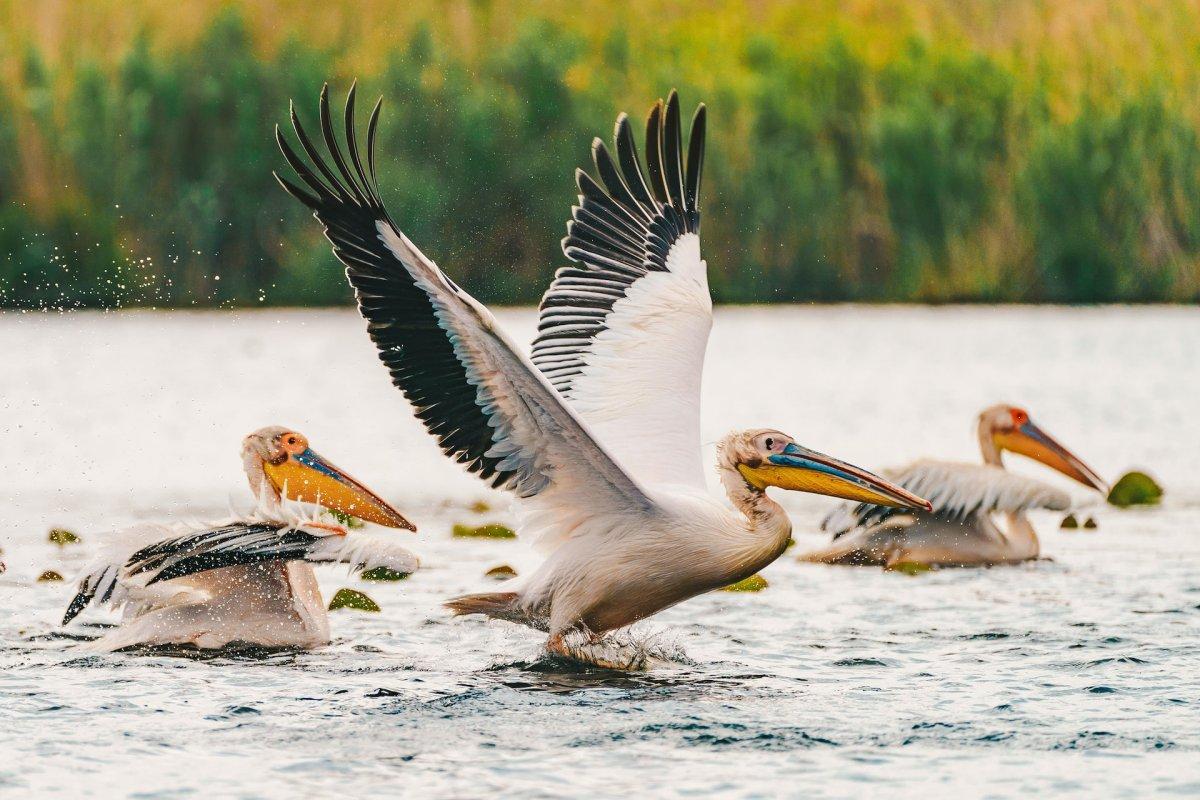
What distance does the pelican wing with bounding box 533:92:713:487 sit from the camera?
674 cm

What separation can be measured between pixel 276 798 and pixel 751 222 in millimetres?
19558

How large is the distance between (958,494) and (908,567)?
1.30 ft

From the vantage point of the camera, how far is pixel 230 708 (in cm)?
536

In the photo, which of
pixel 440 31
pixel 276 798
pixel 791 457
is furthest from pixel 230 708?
pixel 440 31

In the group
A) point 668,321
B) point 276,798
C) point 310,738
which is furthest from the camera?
point 668,321

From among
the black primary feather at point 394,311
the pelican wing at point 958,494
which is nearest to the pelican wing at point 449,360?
the black primary feather at point 394,311

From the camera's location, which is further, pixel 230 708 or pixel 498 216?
pixel 498 216

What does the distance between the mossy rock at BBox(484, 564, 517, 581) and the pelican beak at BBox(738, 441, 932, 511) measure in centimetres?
178

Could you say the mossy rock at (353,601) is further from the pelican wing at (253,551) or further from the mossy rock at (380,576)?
the pelican wing at (253,551)

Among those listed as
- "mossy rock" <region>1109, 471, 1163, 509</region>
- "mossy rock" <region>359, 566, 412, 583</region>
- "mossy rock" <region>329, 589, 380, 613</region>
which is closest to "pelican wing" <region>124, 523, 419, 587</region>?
"mossy rock" <region>329, 589, 380, 613</region>

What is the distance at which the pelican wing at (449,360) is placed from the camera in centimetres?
544

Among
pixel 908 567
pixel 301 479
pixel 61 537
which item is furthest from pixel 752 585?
pixel 61 537

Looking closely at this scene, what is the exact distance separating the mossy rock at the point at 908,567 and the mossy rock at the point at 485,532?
1841mm

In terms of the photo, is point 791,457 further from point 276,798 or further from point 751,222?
point 751,222
